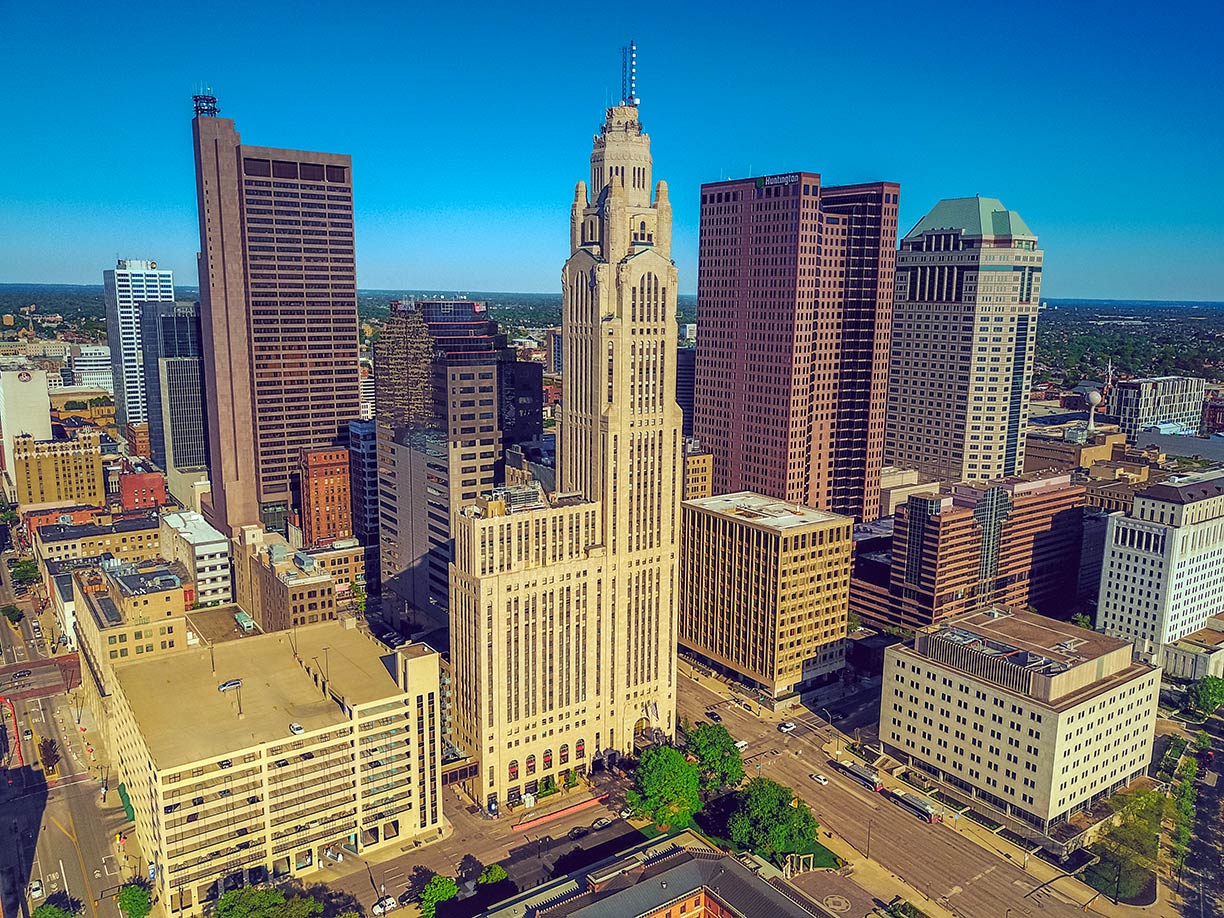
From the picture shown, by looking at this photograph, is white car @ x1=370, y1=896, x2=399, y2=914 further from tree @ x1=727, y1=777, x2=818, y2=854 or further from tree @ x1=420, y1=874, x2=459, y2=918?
tree @ x1=727, y1=777, x2=818, y2=854

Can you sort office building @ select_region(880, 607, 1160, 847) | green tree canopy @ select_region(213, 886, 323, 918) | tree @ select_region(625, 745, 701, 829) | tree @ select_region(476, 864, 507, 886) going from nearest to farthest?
green tree canopy @ select_region(213, 886, 323, 918), tree @ select_region(476, 864, 507, 886), office building @ select_region(880, 607, 1160, 847), tree @ select_region(625, 745, 701, 829)

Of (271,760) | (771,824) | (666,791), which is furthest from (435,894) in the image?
(771,824)

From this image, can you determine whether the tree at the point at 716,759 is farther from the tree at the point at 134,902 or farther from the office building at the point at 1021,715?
the tree at the point at 134,902

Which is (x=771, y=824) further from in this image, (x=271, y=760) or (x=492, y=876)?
(x=271, y=760)

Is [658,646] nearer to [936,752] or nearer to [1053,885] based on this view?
[936,752]

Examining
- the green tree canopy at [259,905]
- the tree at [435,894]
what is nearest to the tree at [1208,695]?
the tree at [435,894]

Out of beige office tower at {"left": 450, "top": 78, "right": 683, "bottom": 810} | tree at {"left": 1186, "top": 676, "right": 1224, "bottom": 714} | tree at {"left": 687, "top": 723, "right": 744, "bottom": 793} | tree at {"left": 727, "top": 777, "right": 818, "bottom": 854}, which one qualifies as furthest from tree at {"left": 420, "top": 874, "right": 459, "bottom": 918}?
tree at {"left": 1186, "top": 676, "right": 1224, "bottom": 714}
